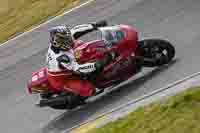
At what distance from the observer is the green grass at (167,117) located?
9.11 meters

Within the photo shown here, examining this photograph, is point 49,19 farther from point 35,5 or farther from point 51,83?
point 51,83

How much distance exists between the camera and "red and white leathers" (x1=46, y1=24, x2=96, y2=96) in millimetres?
13117

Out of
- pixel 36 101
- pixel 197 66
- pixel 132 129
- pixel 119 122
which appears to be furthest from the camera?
pixel 36 101

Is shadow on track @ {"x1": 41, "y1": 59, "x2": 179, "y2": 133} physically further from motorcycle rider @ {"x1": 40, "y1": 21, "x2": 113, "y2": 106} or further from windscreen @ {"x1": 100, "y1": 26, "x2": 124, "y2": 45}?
windscreen @ {"x1": 100, "y1": 26, "x2": 124, "y2": 45}

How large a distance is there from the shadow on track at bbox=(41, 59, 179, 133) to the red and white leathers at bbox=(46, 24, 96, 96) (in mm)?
414

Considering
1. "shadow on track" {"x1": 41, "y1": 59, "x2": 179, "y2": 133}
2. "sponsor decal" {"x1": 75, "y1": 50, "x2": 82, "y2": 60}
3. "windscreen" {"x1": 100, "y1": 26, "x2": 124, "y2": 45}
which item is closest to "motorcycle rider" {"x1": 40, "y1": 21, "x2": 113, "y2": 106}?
"sponsor decal" {"x1": 75, "y1": 50, "x2": 82, "y2": 60}

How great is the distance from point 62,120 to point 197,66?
3.21 m

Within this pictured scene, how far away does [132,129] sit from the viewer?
398 inches

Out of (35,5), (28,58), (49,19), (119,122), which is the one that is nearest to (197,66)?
(119,122)

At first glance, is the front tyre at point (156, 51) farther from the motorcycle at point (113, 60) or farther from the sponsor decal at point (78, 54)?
the sponsor decal at point (78, 54)

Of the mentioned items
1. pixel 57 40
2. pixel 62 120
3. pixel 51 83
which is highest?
pixel 57 40

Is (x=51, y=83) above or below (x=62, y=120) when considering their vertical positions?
above

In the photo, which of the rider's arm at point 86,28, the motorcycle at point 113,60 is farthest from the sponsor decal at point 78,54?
the rider's arm at point 86,28

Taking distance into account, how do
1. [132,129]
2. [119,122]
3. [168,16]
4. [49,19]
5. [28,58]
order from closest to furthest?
[132,129] < [119,122] < [168,16] < [28,58] < [49,19]
